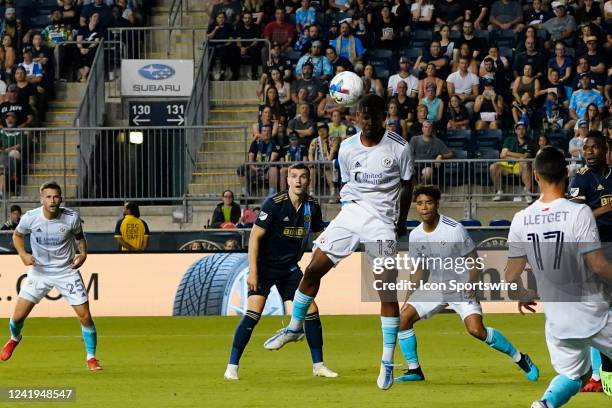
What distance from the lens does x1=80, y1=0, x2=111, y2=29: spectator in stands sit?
29.0 m

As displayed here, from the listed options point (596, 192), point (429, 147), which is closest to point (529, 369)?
point (596, 192)

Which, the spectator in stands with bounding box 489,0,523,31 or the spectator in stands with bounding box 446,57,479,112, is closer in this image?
the spectator in stands with bounding box 446,57,479,112

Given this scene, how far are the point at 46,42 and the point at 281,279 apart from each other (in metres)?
17.8

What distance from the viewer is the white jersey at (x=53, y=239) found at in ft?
47.0

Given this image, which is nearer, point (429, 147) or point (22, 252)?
point (22, 252)

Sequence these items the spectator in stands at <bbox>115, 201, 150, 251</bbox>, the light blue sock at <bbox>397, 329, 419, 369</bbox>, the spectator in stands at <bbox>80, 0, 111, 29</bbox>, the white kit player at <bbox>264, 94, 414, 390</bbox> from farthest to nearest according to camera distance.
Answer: the spectator in stands at <bbox>80, 0, 111, 29</bbox>, the spectator in stands at <bbox>115, 201, 150, 251</bbox>, the light blue sock at <bbox>397, 329, 419, 369</bbox>, the white kit player at <bbox>264, 94, 414, 390</bbox>

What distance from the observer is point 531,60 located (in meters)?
25.5

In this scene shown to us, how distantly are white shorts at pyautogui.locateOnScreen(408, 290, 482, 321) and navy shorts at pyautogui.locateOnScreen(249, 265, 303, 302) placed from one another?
1.16 meters

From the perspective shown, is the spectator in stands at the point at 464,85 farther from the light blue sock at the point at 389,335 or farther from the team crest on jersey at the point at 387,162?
the light blue sock at the point at 389,335

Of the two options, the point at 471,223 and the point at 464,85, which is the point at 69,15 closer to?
the point at 464,85

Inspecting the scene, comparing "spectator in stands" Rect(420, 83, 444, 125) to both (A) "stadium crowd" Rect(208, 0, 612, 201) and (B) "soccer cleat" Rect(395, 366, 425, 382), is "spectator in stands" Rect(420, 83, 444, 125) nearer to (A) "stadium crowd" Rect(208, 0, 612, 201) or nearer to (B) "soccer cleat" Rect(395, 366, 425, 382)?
(A) "stadium crowd" Rect(208, 0, 612, 201)

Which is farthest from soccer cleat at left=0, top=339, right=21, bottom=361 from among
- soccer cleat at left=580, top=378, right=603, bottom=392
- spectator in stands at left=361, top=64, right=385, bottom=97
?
spectator in stands at left=361, top=64, right=385, bottom=97

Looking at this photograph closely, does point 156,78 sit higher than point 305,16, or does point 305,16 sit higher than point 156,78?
point 305,16

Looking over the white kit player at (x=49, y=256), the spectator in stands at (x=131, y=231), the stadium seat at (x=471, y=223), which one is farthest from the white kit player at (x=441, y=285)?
the spectator in stands at (x=131, y=231)
